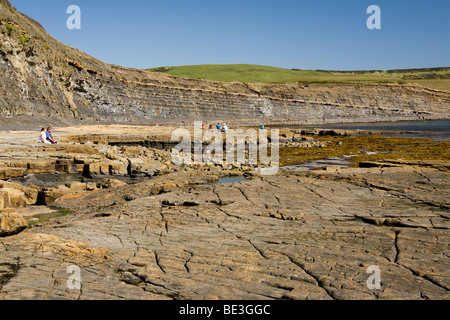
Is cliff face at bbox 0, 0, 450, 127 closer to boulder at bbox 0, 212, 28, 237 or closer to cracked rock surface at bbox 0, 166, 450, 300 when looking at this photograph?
boulder at bbox 0, 212, 28, 237

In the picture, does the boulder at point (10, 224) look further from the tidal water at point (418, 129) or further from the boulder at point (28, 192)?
the tidal water at point (418, 129)

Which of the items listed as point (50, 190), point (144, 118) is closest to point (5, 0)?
point (144, 118)

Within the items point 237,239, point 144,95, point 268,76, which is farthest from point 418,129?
point 268,76

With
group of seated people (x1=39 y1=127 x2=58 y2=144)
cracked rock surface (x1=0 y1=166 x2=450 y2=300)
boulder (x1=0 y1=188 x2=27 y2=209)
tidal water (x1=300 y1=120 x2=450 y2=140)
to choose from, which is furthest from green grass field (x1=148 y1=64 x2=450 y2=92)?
cracked rock surface (x1=0 y1=166 x2=450 y2=300)

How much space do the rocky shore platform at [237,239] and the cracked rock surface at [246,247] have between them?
30mm

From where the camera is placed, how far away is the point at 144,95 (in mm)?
64812

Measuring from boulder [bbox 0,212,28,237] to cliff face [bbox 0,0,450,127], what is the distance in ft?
97.8

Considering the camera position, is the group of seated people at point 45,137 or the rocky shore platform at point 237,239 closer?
the rocky shore platform at point 237,239

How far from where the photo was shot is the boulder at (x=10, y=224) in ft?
30.6

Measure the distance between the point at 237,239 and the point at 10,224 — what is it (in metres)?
5.50

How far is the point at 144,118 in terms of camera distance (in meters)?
62.6

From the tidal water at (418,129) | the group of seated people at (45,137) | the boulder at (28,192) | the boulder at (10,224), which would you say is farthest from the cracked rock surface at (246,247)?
the tidal water at (418,129)

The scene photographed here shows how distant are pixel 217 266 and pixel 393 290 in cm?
304

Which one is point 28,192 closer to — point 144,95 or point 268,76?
point 144,95
